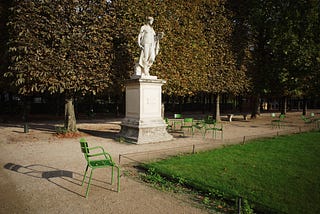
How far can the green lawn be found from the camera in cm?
440

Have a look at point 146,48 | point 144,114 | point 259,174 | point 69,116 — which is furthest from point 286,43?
point 69,116

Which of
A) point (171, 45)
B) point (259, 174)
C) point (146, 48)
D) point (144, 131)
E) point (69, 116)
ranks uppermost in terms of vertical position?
point (171, 45)

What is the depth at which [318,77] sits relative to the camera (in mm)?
19391

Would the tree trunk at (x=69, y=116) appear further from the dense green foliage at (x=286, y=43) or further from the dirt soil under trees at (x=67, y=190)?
the dense green foliage at (x=286, y=43)

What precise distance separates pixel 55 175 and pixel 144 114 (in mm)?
5479

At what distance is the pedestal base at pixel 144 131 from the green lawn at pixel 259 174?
10.6ft

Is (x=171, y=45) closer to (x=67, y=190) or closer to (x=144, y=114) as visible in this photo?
(x=144, y=114)

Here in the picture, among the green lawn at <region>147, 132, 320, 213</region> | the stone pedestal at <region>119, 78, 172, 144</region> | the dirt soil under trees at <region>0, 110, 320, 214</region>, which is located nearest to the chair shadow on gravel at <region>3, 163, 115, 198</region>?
the dirt soil under trees at <region>0, 110, 320, 214</region>

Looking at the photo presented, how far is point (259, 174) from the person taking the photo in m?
5.90

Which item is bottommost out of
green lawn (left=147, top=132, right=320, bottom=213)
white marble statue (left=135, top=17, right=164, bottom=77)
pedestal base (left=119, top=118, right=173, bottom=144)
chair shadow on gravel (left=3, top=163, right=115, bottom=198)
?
chair shadow on gravel (left=3, top=163, right=115, bottom=198)

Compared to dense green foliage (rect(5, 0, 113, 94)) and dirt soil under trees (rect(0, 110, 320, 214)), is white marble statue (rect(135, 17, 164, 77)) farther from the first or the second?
dirt soil under trees (rect(0, 110, 320, 214))

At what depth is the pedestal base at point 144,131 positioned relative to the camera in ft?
34.5

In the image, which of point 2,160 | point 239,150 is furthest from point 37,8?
point 239,150

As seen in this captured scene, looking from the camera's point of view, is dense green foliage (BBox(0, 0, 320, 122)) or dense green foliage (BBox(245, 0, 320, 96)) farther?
dense green foliage (BBox(245, 0, 320, 96))
